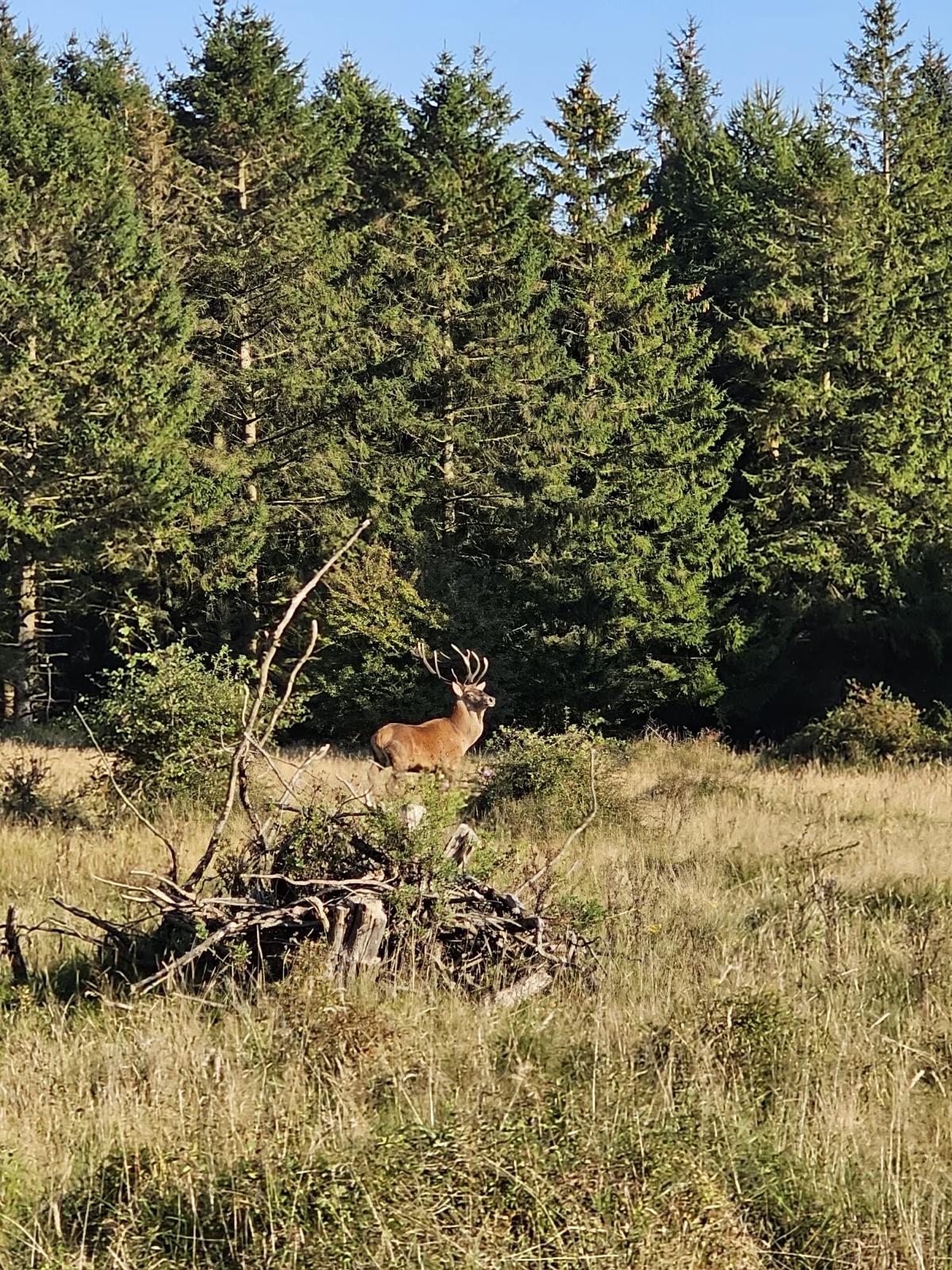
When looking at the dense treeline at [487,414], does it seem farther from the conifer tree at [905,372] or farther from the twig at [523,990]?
the twig at [523,990]

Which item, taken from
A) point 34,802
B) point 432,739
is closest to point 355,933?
point 34,802

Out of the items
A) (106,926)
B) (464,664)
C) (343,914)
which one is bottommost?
(106,926)

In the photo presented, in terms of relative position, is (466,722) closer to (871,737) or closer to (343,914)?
(871,737)

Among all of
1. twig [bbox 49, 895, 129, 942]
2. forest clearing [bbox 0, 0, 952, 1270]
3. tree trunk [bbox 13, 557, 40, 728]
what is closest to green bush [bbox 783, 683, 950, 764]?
forest clearing [bbox 0, 0, 952, 1270]

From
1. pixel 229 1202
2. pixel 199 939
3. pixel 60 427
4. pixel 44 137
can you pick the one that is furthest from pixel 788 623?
pixel 229 1202

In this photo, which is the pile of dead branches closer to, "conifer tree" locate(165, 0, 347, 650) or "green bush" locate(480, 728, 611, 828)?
"green bush" locate(480, 728, 611, 828)

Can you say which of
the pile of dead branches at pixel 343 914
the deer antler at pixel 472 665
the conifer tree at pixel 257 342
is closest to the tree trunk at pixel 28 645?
the conifer tree at pixel 257 342

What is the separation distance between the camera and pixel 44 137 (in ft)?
84.6

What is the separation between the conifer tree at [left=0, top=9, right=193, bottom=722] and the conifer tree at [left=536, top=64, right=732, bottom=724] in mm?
6960

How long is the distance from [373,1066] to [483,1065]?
0.37 metres

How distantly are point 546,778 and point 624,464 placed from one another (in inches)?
490

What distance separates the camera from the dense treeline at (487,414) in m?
24.0

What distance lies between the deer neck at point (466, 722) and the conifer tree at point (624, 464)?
8.26m

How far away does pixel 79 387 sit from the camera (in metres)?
24.3
